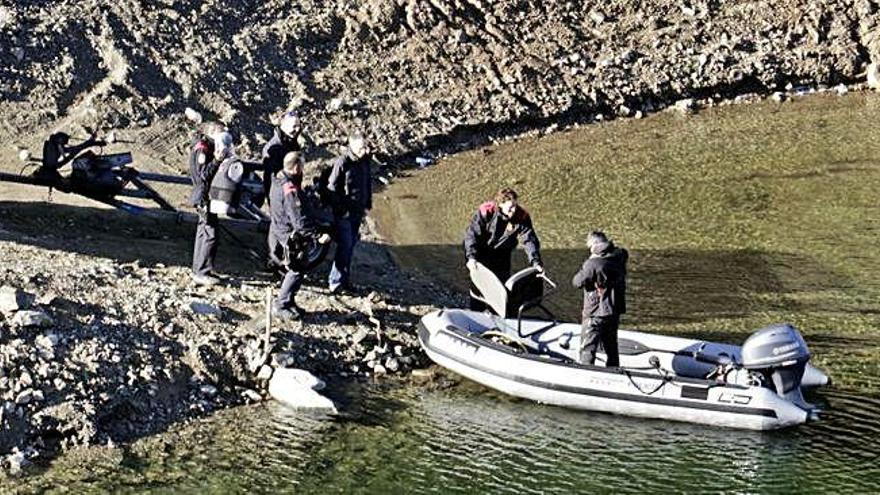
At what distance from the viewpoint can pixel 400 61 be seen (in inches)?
878

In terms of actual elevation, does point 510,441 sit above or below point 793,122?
below

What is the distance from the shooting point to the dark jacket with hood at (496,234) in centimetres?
1398

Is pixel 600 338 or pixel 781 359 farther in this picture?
pixel 600 338

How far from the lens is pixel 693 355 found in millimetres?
13453

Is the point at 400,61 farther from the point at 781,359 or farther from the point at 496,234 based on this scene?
the point at 781,359

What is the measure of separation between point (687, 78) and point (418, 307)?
Result: 10137mm

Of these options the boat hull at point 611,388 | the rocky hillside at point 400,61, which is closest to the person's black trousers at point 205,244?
the boat hull at point 611,388

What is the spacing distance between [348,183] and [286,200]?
101cm

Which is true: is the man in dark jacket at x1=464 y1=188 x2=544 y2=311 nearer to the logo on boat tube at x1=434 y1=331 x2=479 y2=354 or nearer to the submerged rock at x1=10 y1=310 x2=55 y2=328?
the logo on boat tube at x1=434 y1=331 x2=479 y2=354

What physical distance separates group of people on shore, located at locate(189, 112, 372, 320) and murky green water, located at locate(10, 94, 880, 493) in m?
1.51

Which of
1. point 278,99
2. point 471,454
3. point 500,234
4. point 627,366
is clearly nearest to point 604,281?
point 627,366

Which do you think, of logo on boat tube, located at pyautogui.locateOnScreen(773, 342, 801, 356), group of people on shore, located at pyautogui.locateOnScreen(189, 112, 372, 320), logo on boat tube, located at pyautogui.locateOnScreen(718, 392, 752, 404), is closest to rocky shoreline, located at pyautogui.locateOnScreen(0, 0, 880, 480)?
group of people on shore, located at pyautogui.locateOnScreen(189, 112, 372, 320)

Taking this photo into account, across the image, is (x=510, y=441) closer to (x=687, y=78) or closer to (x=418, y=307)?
(x=418, y=307)

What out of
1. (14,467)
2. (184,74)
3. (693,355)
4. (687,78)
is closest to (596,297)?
(693,355)
